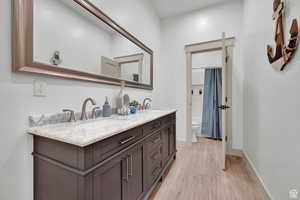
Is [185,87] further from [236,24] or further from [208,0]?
[208,0]

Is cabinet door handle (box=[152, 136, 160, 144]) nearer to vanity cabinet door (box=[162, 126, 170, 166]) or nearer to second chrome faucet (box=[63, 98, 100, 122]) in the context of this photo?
vanity cabinet door (box=[162, 126, 170, 166])

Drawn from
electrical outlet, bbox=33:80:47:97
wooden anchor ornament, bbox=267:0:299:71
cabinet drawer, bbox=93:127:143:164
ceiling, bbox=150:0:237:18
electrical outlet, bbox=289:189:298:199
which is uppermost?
ceiling, bbox=150:0:237:18

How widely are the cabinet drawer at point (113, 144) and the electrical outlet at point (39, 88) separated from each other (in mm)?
603

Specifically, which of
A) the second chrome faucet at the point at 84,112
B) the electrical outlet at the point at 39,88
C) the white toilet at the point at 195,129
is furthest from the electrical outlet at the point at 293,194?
the white toilet at the point at 195,129

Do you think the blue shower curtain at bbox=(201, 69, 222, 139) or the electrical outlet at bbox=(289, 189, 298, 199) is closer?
the electrical outlet at bbox=(289, 189, 298, 199)

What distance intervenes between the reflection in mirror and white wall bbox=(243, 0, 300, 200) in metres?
1.70

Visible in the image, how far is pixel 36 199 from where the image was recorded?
0.96 metres

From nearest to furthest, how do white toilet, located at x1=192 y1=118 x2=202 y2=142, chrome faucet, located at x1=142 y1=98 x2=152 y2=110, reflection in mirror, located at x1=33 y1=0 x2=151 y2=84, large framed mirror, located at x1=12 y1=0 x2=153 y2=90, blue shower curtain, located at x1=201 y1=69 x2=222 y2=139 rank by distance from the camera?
large framed mirror, located at x1=12 y1=0 x2=153 y2=90, reflection in mirror, located at x1=33 y1=0 x2=151 y2=84, chrome faucet, located at x1=142 y1=98 x2=152 y2=110, white toilet, located at x1=192 y1=118 x2=202 y2=142, blue shower curtain, located at x1=201 y1=69 x2=222 y2=139

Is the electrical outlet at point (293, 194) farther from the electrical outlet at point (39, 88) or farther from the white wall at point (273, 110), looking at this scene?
the electrical outlet at point (39, 88)

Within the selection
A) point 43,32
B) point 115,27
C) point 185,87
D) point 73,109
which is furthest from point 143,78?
point 43,32

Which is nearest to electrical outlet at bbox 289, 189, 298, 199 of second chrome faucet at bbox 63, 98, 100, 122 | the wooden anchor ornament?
the wooden anchor ornament

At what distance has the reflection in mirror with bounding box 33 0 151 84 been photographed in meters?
1.04

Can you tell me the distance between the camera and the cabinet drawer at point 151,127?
1438mm

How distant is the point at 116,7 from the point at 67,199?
6.80 feet
